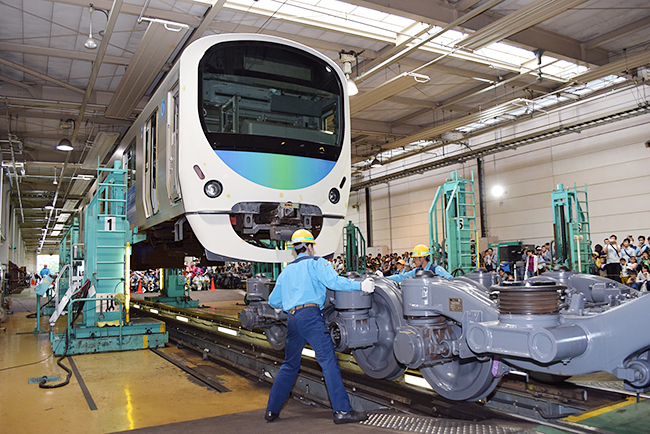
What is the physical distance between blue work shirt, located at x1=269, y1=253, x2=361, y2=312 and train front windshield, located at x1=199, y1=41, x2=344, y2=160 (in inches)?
64.3

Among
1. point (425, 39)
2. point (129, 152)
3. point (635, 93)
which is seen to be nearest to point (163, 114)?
point (129, 152)

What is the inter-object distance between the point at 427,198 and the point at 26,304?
16960mm

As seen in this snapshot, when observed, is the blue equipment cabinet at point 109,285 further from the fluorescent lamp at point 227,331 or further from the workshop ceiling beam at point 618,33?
the workshop ceiling beam at point 618,33

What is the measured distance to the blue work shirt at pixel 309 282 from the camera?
4.17 m

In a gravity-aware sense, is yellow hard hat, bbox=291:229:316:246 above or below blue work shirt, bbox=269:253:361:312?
above

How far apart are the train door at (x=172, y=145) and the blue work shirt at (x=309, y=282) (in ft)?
5.93

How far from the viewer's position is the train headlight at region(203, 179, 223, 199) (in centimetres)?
516

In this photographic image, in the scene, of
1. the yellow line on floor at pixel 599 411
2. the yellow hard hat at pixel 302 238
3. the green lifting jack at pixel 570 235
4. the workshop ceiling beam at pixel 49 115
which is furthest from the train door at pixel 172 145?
the green lifting jack at pixel 570 235

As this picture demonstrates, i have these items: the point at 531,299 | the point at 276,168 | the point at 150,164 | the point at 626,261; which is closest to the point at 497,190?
the point at 626,261

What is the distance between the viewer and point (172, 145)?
5.57m

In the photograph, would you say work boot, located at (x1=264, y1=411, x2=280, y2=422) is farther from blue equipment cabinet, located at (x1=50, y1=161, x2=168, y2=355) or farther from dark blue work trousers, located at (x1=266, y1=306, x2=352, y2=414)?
blue equipment cabinet, located at (x1=50, y1=161, x2=168, y2=355)

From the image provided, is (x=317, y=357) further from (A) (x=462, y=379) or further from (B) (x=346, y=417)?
(A) (x=462, y=379)

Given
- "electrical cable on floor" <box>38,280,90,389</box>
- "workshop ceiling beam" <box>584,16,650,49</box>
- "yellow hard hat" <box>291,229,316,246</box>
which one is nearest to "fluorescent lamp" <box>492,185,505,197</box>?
"workshop ceiling beam" <box>584,16,650,49</box>

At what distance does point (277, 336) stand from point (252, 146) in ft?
7.79
